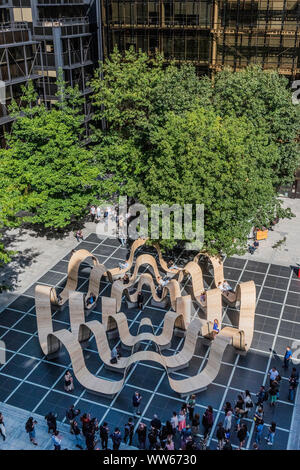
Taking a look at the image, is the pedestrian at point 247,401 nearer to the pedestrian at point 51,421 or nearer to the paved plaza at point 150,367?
the paved plaza at point 150,367

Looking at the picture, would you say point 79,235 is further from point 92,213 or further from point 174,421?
point 174,421

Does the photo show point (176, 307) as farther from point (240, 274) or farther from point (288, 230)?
point (288, 230)

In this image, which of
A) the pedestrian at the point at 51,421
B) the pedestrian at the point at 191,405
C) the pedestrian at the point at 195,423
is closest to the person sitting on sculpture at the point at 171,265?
the pedestrian at the point at 191,405

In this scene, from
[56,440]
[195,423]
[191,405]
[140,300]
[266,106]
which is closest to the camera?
[56,440]

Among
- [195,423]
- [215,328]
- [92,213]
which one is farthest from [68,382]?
[92,213]

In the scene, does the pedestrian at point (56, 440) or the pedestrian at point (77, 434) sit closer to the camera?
the pedestrian at point (56, 440)
